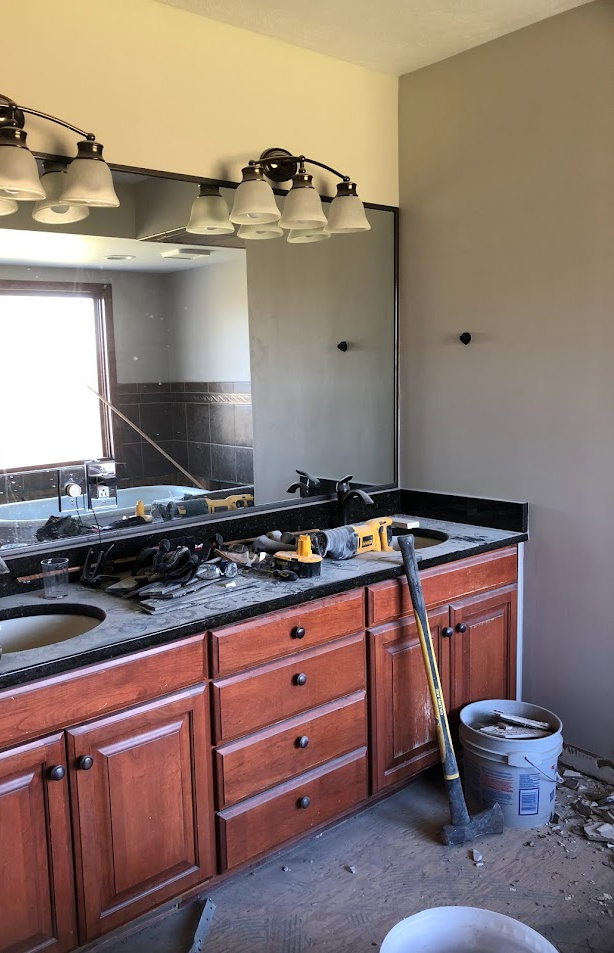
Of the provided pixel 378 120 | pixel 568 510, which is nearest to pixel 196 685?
pixel 568 510

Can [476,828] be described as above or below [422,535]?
below

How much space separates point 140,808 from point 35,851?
0.27m

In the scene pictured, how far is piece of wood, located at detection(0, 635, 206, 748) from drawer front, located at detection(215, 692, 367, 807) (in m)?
0.28

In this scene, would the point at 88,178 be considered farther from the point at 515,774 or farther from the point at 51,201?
the point at 515,774

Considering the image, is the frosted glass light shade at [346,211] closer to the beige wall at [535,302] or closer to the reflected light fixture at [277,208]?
the reflected light fixture at [277,208]

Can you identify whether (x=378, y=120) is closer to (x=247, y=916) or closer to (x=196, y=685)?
(x=196, y=685)

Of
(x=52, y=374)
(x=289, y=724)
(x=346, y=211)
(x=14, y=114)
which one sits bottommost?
(x=289, y=724)

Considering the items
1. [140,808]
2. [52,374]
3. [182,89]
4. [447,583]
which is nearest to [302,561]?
[447,583]

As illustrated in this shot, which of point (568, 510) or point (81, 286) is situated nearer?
point (81, 286)

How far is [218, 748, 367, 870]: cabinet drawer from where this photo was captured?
2180mm

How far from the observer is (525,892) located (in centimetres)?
224

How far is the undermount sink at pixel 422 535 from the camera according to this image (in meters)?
3.04

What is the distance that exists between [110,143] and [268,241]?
2.29 feet

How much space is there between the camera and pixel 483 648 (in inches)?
113
